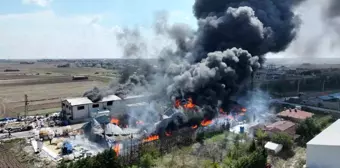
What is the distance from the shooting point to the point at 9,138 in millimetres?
40719

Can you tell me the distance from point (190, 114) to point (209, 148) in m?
8.19

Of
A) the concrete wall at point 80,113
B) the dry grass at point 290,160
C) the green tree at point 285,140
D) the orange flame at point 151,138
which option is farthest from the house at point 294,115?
the concrete wall at point 80,113

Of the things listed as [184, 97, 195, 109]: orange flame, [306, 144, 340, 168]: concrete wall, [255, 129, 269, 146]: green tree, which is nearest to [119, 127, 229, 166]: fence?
[184, 97, 195, 109]: orange flame

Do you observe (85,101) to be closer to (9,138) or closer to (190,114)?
(9,138)

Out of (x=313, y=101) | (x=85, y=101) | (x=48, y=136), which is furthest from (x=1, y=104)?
(x=313, y=101)

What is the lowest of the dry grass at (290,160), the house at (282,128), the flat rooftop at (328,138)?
the dry grass at (290,160)

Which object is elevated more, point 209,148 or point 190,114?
point 190,114

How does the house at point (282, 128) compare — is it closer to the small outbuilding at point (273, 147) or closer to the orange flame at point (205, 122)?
the small outbuilding at point (273, 147)

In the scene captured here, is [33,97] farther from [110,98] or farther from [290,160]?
[290,160]

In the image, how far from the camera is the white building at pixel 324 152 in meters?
26.7

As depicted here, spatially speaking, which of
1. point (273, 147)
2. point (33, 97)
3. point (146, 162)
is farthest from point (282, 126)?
point (33, 97)

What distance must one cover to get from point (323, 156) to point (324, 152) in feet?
1.34

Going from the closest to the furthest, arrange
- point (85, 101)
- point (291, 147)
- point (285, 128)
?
point (291, 147), point (285, 128), point (85, 101)

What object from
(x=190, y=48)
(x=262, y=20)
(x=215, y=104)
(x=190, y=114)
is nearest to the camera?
(x=190, y=114)
